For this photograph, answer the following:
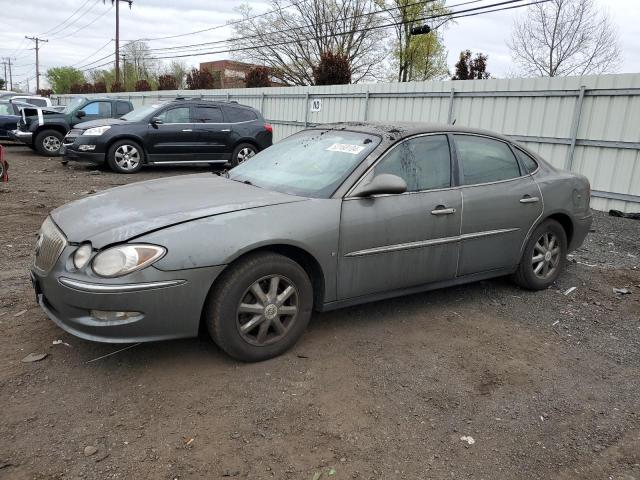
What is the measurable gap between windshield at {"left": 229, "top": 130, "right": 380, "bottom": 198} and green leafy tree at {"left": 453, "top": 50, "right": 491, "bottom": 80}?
20.5m

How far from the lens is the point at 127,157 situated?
39.7 feet

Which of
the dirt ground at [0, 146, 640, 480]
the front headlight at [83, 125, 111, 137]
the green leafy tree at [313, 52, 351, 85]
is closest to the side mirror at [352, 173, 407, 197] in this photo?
the dirt ground at [0, 146, 640, 480]

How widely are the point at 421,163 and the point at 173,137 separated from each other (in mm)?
9513

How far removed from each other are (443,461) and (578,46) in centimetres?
3537

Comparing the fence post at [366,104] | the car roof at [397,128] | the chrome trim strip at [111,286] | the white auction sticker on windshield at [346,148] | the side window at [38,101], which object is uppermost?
the fence post at [366,104]

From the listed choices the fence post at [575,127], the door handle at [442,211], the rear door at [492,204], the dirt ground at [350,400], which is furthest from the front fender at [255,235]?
the fence post at [575,127]

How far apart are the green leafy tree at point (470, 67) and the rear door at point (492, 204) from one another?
782 inches

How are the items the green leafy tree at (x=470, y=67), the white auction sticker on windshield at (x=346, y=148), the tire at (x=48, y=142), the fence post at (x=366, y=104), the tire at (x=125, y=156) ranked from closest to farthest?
1. the white auction sticker on windshield at (x=346, y=148)
2. the tire at (x=125, y=156)
3. the fence post at (x=366, y=104)
4. the tire at (x=48, y=142)
5. the green leafy tree at (x=470, y=67)

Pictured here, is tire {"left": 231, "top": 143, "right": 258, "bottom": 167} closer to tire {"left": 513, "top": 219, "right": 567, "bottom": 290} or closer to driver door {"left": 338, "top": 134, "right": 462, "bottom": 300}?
tire {"left": 513, "top": 219, "right": 567, "bottom": 290}

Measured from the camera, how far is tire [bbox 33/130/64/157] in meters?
15.5

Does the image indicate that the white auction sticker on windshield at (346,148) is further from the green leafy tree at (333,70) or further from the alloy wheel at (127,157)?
the green leafy tree at (333,70)

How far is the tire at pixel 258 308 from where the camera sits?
309 centimetres

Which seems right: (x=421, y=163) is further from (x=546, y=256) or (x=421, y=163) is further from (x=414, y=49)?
(x=414, y=49)

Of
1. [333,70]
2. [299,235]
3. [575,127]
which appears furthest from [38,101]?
[299,235]
